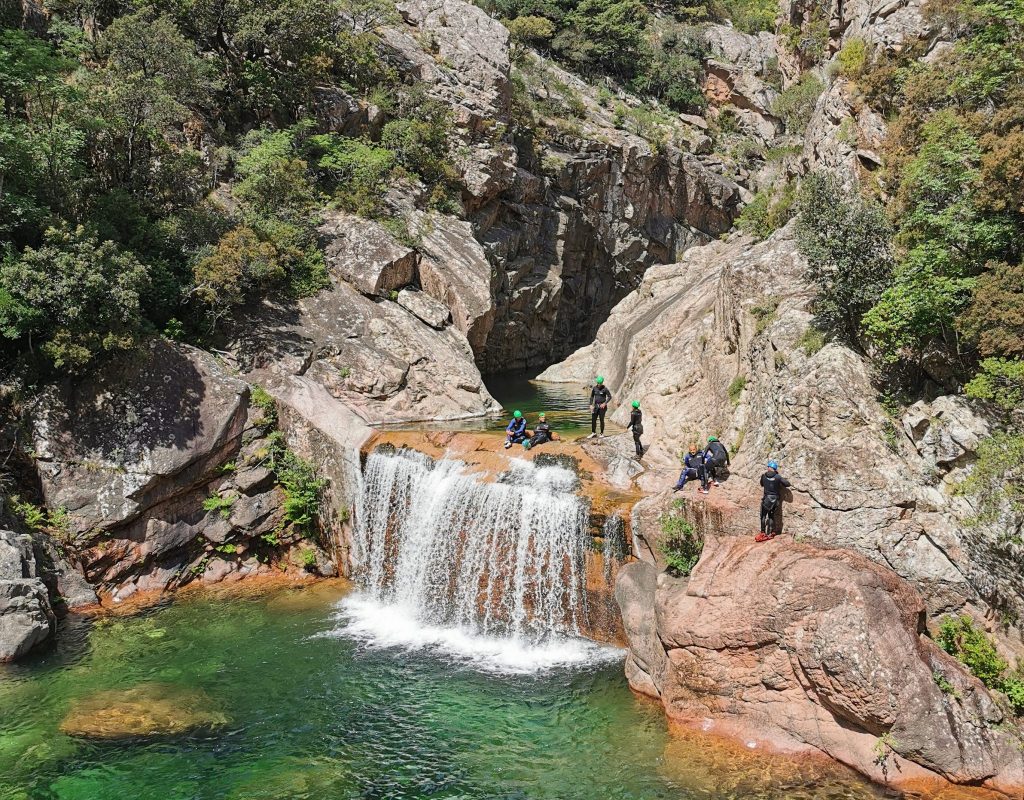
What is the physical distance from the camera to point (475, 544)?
Result: 633 inches

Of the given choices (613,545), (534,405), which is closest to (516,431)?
(613,545)

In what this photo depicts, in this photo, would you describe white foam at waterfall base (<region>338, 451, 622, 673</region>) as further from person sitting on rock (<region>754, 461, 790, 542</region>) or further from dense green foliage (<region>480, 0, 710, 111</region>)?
dense green foliage (<region>480, 0, 710, 111</region>)

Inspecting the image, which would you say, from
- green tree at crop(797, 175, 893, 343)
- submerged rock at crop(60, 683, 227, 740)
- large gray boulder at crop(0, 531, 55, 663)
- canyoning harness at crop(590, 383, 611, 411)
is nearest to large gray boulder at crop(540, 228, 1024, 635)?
green tree at crop(797, 175, 893, 343)

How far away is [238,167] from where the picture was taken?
85.4 feet

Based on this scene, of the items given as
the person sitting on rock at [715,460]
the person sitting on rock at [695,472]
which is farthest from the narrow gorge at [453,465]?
the person sitting on rock at [715,460]

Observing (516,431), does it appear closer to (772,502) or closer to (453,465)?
(453,465)

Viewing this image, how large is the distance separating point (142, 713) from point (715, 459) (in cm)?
1186

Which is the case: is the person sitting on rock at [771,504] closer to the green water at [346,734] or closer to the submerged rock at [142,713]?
the green water at [346,734]

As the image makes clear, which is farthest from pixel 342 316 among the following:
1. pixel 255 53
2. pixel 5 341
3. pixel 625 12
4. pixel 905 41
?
pixel 625 12

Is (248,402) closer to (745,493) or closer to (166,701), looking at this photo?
(166,701)

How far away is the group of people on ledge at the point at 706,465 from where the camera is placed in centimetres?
1284

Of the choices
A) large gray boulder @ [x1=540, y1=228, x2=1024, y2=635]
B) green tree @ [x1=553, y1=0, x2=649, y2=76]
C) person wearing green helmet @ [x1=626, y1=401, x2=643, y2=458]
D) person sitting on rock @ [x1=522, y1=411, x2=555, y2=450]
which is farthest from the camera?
green tree @ [x1=553, y1=0, x2=649, y2=76]

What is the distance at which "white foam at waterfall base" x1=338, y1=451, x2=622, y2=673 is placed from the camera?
1457cm

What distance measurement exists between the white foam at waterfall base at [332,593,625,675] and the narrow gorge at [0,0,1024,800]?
0.10 m
